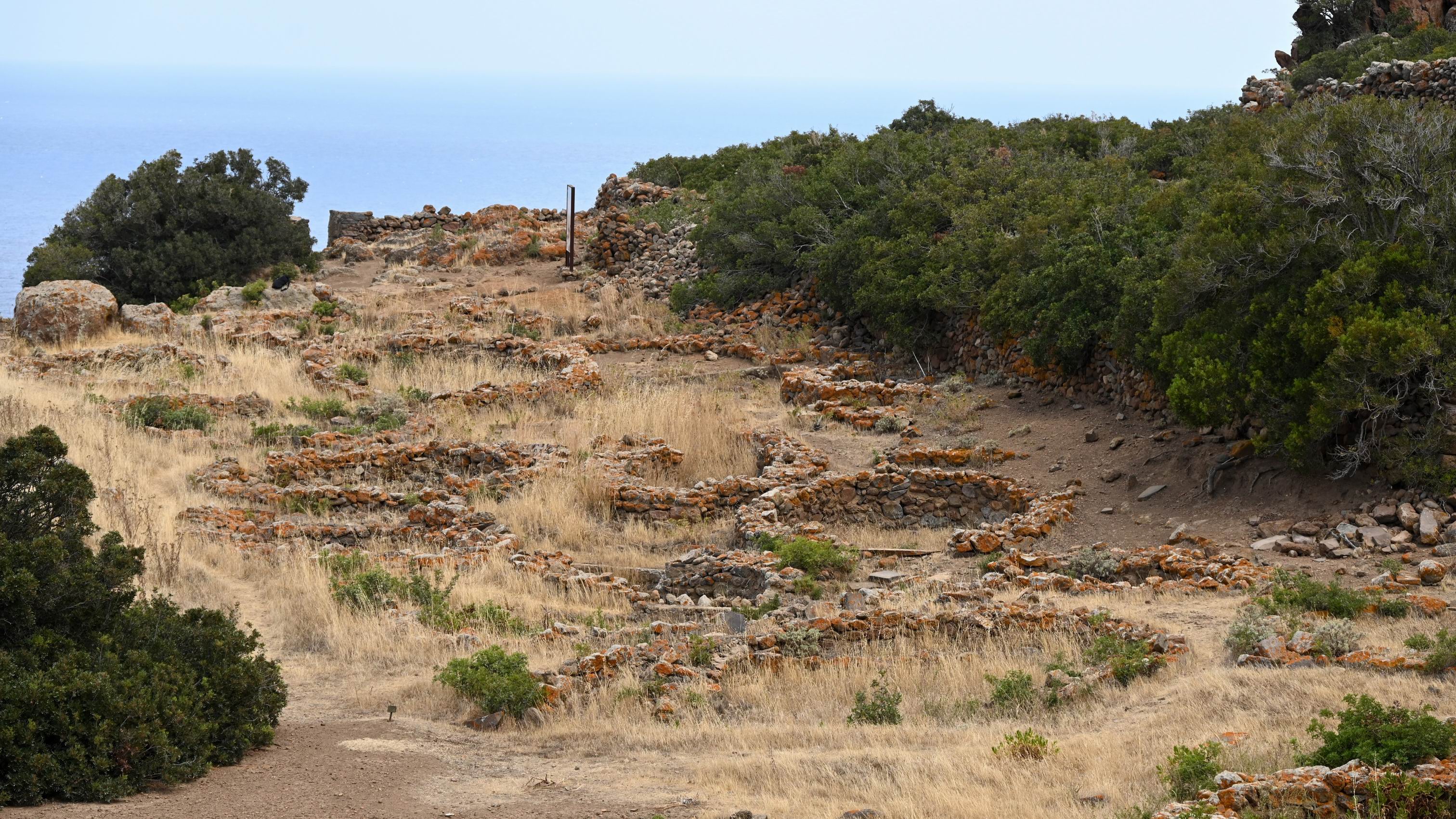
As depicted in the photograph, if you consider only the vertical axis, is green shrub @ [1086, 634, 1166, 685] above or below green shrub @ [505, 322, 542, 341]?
below

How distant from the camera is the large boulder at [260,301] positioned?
2352cm

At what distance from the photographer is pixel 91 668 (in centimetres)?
588

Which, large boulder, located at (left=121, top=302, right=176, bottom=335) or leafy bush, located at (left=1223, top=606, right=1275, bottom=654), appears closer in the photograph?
leafy bush, located at (left=1223, top=606, right=1275, bottom=654)

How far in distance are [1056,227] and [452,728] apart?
36.8ft

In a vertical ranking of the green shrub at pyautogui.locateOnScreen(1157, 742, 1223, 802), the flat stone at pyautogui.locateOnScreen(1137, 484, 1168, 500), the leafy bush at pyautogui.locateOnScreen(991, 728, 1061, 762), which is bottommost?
the leafy bush at pyautogui.locateOnScreen(991, 728, 1061, 762)

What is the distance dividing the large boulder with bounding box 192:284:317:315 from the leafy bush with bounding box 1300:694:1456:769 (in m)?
20.9

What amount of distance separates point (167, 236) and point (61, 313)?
22.3 ft

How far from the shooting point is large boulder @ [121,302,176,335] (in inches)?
825

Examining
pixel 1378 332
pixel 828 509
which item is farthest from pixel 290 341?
pixel 1378 332

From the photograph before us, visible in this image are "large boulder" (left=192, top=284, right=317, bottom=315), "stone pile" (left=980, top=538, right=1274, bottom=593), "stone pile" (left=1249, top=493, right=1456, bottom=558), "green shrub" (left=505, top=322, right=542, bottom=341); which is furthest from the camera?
"large boulder" (left=192, top=284, right=317, bottom=315)

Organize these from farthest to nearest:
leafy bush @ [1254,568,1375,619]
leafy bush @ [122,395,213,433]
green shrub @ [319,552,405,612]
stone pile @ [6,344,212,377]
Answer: stone pile @ [6,344,212,377] < leafy bush @ [122,395,213,433] < green shrub @ [319,552,405,612] < leafy bush @ [1254,568,1375,619]

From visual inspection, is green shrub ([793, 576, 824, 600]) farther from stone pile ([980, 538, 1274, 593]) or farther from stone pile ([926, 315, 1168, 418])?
stone pile ([926, 315, 1168, 418])

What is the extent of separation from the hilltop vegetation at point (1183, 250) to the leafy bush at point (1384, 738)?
16.2 ft

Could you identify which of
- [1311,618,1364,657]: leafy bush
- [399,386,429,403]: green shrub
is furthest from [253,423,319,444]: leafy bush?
[1311,618,1364,657]: leafy bush
